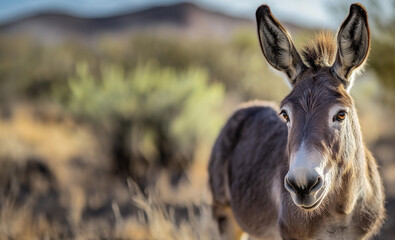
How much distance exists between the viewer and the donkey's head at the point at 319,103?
9.10 feet

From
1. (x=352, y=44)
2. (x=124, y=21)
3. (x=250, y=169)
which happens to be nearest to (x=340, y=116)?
(x=352, y=44)

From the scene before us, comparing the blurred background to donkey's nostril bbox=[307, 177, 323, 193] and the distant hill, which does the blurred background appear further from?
the distant hill

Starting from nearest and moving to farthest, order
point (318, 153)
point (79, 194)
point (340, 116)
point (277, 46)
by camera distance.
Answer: point (318, 153)
point (340, 116)
point (277, 46)
point (79, 194)

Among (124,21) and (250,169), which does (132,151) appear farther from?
(124,21)

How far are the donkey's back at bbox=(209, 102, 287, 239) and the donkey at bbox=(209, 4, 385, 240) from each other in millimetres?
18

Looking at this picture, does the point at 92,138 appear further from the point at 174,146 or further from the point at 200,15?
the point at 200,15

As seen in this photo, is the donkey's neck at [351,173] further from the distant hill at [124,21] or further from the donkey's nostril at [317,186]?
the distant hill at [124,21]

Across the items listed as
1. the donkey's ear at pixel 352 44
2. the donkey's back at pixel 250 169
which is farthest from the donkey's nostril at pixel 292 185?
the donkey's ear at pixel 352 44

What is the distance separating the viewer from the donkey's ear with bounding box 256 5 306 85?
11.3 ft

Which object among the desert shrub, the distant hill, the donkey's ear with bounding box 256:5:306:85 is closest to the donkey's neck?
the donkey's ear with bounding box 256:5:306:85

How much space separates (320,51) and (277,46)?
357mm

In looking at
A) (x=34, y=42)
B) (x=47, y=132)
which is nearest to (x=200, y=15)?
(x=34, y=42)

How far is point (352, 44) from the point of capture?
10.9ft

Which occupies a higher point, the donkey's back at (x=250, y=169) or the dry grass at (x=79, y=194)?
the donkey's back at (x=250, y=169)
